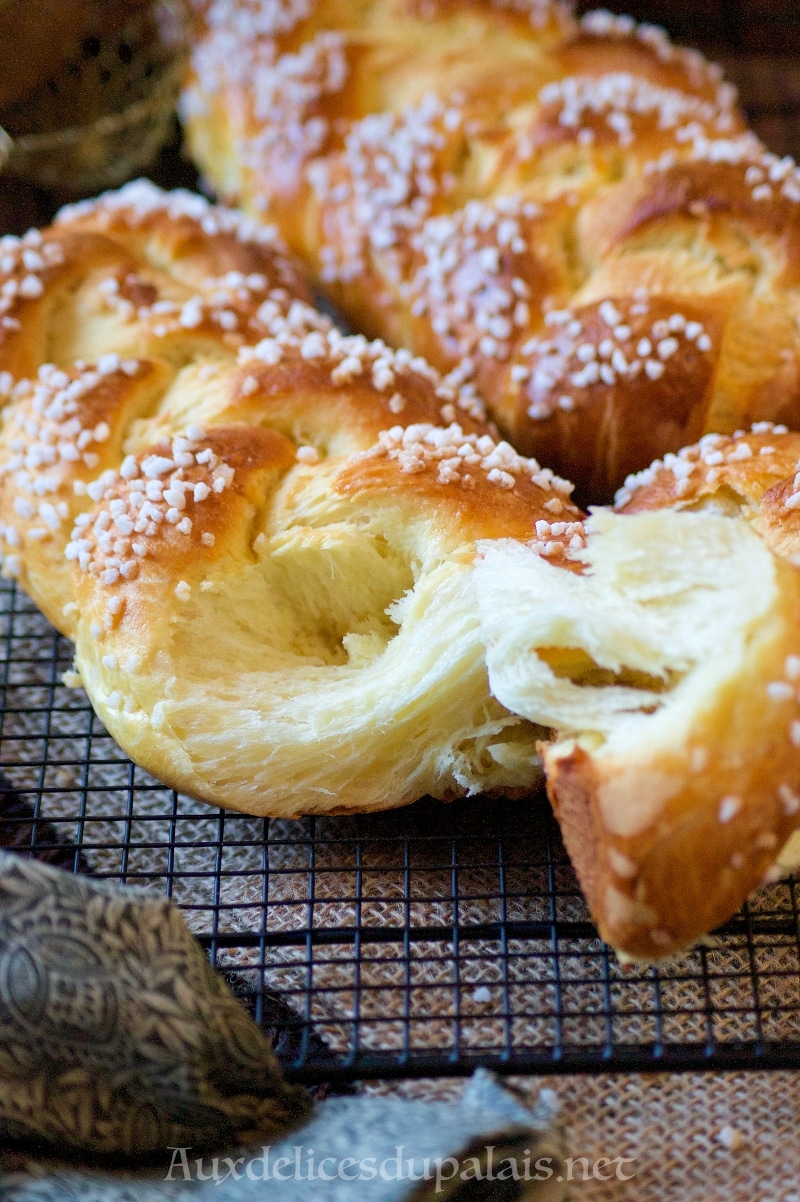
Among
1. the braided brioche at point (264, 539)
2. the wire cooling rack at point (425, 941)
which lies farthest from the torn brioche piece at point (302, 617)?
the wire cooling rack at point (425, 941)

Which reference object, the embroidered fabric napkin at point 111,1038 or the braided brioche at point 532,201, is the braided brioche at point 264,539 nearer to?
the braided brioche at point 532,201

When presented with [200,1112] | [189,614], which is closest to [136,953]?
[200,1112]

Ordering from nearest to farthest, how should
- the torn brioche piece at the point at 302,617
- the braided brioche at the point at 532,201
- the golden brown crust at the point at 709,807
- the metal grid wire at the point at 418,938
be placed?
the golden brown crust at the point at 709,807 → the metal grid wire at the point at 418,938 → the torn brioche piece at the point at 302,617 → the braided brioche at the point at 532,201

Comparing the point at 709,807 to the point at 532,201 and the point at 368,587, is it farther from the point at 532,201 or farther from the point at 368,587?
the point at 532,201

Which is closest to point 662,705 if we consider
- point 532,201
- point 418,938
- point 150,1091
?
point 418,938

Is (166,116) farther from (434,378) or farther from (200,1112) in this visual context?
(200,1112)

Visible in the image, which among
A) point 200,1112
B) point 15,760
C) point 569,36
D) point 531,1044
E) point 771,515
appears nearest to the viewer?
point 200,1112

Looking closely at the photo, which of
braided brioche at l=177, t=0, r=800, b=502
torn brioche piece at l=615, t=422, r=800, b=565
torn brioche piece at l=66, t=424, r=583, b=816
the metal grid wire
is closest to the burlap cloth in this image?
the metal grid wire
